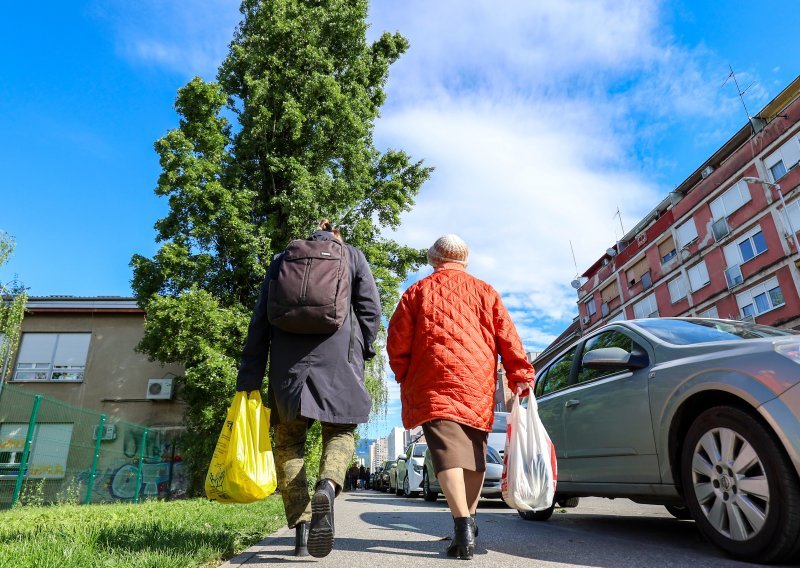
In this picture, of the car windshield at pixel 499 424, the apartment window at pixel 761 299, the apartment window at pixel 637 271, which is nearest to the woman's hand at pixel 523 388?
the car windshield at pixel 499 424

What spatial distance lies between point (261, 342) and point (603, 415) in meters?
2.56

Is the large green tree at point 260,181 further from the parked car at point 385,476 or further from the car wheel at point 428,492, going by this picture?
the parked car at point 385,476

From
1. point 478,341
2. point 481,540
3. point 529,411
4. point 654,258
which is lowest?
point 481,540

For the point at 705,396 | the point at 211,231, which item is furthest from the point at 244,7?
the point at 705,396

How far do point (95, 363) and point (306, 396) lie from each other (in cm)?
2193

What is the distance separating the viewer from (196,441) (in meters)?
14.3

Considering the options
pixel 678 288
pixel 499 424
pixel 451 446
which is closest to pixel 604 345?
pixel 451 446

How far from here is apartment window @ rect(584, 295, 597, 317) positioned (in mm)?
46219

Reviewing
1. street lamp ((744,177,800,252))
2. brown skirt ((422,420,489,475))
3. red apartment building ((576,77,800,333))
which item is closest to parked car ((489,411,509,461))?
brown skirt ((422,420,489,475))

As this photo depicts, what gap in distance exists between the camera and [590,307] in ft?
154

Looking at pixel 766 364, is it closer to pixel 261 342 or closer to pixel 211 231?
pixel 261 342

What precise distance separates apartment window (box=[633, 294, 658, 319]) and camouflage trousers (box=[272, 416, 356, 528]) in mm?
36797

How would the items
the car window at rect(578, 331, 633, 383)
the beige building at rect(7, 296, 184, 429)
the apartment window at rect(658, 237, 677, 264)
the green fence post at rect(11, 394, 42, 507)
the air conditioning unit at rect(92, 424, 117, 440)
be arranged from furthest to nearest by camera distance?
the apartment window at rect(658, 237, 677, 264)
the beige building at rect(7, 296, 184, 429)
the air conditioning unit at rect(92, 424, 117, 440)
the green fence post at rect(11, 394, 42, 507)
the car window at rect(578, 331, 633, 383)

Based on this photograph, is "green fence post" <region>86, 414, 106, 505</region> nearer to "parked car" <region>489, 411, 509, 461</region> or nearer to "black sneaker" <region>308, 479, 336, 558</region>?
"parked car" <region>489, 411, 509, 461</region>
